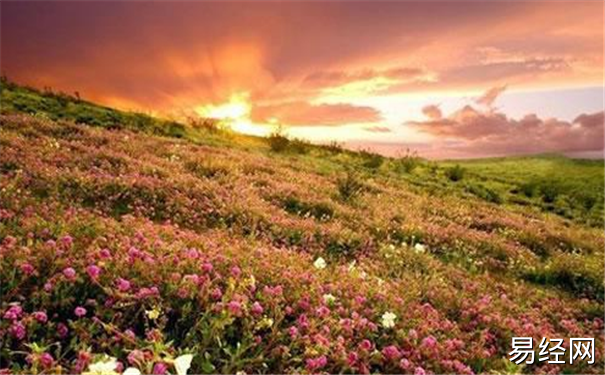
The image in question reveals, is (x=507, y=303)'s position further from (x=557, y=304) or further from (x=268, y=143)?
(x=268, y=143)

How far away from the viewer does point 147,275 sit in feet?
21.5

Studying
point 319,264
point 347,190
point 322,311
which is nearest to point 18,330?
point 322,311

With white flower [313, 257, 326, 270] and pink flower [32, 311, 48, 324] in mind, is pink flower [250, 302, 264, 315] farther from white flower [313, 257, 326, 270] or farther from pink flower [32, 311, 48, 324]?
white flower [313, 257, 326, 270]

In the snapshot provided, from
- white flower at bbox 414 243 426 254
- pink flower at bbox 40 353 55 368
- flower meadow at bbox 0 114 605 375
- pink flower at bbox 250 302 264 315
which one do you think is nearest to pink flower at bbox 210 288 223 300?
flower meadow at bbox 0 114 605 375

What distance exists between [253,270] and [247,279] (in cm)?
120

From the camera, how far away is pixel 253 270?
24.6 ft

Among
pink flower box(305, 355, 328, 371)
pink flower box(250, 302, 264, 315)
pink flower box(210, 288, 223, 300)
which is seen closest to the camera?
pink flower box(305, 355, 328, 371)

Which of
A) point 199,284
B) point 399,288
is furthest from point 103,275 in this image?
point 399,288

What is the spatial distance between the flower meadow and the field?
0.09 feet

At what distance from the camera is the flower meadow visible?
18.9 ft

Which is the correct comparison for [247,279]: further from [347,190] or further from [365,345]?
[347,190]

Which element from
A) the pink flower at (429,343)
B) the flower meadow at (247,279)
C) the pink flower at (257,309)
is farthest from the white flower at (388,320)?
the pink flower at (257,309)

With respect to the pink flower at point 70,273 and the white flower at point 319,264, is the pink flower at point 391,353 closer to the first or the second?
the white flower at point 319,264

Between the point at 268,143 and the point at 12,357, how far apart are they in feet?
85.9
